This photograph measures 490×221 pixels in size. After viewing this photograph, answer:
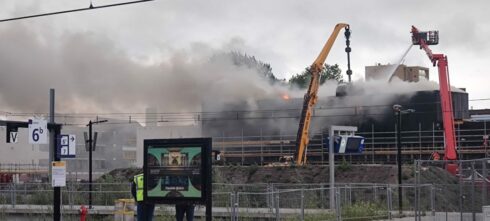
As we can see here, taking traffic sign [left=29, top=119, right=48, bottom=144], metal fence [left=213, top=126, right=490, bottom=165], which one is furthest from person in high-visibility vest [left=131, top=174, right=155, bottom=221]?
metal fence [left=213, top=126, right=490, bottom=165]

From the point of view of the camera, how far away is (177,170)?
1582 centimetres

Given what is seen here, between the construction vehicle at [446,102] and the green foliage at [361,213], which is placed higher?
the construction vehicle at [446,102]

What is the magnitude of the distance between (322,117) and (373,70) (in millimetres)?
16082

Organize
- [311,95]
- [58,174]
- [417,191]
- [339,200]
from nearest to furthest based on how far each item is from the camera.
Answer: [58,174]
[417,191]
[339,200]
[311,95]

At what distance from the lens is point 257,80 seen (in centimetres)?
6303

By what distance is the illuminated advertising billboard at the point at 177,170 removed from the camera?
1545cm

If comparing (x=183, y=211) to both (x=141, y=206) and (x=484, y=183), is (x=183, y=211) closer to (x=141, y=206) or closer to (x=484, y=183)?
(x=141, y=206)

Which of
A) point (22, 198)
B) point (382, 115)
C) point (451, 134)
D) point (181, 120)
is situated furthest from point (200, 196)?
point (181, 120)

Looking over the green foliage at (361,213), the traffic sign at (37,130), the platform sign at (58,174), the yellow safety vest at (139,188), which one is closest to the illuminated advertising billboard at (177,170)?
the yellow safety vest at (139,188)

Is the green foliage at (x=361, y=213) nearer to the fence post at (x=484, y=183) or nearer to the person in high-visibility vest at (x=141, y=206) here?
the fence post at (x=484, y=183)

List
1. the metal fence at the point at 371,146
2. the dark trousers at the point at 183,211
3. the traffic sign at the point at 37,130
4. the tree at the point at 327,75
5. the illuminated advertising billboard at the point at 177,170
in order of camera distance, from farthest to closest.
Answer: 1. the tree at the point at 327,75
2. the metal fence at the point at 371,146
3. the traffic sign at the point at 37,130
4. the dark trousers at the point at 183,211
5. the illuminated advertising billboard at the point at 177,170

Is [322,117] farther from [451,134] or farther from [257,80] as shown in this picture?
[451,134]

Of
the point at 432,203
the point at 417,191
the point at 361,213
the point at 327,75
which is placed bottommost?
the point at 361,213

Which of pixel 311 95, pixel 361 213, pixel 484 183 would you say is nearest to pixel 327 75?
pixel 311 95
